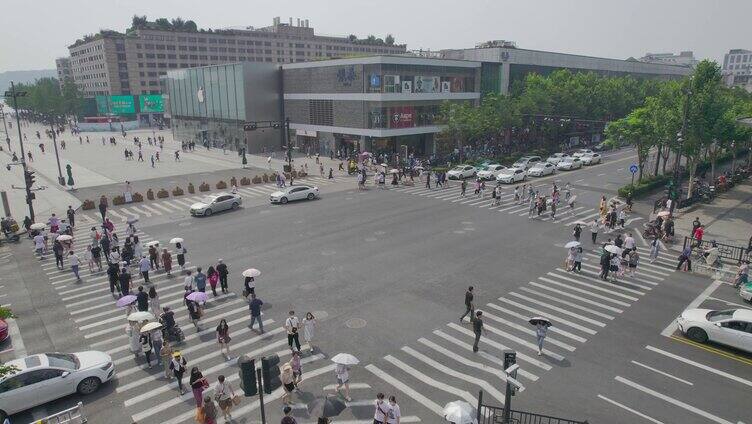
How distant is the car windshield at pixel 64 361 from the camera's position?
44.7 ft

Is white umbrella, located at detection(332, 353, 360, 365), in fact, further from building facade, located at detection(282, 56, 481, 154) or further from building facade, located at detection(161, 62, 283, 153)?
building facade, located at detection(161, 62, 283, 153)

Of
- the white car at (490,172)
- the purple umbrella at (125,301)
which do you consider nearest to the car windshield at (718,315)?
the purple umbrella at (125,301)

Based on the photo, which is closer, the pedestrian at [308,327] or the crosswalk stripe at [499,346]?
the crosswalk stripe at [499,346]

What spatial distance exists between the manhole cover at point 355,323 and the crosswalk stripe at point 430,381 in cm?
236

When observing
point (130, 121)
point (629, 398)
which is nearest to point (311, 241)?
point (629, 398)

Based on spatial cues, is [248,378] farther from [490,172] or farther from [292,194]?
[490,172]

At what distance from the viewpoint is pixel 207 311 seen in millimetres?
18875

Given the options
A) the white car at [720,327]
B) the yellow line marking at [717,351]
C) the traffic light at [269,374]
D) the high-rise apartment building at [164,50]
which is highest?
the high-rise apartment building at [164,50]

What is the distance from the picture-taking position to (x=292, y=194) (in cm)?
3838

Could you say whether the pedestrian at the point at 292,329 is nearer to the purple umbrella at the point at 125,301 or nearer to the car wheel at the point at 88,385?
the car wheel at the point at 88,385

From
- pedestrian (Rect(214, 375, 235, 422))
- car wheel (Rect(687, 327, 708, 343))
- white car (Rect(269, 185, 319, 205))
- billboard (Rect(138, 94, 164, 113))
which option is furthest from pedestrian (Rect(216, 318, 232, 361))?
billboard (Rect(138, 94, 164, 113))

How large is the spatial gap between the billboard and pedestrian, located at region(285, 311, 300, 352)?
13266 centimetres

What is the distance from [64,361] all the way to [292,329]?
668 centimetres

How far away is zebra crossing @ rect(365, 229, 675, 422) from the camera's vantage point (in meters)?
14.0
